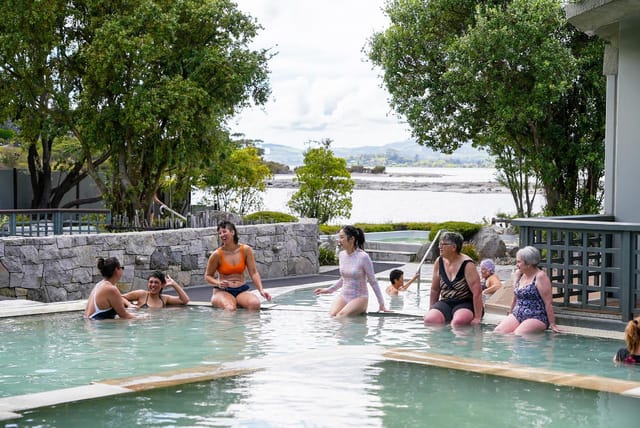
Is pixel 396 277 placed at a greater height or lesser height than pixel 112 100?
lesser

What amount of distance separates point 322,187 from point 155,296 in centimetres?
1878

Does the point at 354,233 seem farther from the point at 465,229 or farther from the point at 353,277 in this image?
the point at 465,229

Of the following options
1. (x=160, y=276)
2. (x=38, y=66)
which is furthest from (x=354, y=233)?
(x=38, y=66)

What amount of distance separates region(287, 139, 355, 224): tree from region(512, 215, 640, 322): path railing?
19.5 m

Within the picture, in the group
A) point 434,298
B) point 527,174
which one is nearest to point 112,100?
point 527,174

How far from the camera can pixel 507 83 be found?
22188 mm

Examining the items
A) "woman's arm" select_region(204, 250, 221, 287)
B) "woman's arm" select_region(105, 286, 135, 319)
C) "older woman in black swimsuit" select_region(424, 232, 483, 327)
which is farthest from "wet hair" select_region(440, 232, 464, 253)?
"woman's arm" select_region(105, 286, 135, 319)

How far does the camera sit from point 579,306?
10617mm

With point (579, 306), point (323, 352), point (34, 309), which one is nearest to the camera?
point (323, 352)

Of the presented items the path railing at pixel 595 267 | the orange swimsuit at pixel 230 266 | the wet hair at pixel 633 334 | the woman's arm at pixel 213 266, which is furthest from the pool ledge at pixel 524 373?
the woman's arm at pixel 213 266

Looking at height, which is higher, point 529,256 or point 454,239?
point 454,239

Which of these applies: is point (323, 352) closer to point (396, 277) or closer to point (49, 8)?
point (396, 277)

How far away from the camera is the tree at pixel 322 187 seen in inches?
1209

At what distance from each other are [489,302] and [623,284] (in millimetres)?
2414
